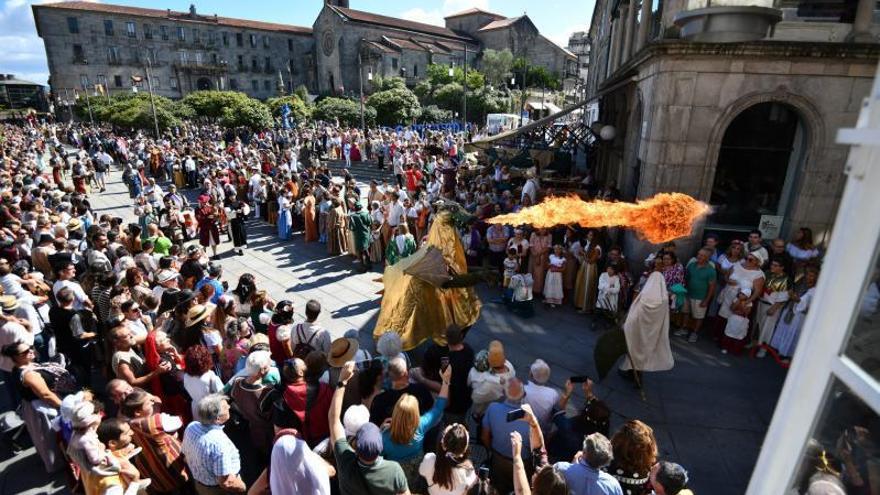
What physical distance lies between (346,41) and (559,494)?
2477 inches

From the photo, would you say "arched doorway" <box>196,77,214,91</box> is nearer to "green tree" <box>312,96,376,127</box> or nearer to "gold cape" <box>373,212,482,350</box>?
"green tree" <box>312,96,376,127</box>

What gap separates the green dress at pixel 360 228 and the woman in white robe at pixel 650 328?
6.29 meters

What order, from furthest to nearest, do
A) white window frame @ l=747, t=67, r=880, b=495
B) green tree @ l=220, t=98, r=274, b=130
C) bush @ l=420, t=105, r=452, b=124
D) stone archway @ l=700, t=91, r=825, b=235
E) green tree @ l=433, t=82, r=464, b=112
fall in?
green tree @ l=433, t=82, r=464, b=112, bush @ l=420, t=105, r=452, b=124, green tree @ l=220, t=98, r=274, b=130, stone archway @ l=700, t=91, r=825, b=235, white window frame @ l=747, t=67, r=880, b=495

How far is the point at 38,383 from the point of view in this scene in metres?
4.50

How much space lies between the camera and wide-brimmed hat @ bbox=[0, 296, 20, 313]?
5312 mm

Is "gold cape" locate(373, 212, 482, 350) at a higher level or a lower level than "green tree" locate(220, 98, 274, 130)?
lower

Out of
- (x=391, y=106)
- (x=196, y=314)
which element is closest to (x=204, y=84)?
(x=391, y=106)

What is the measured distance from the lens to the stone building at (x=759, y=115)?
26.5 ft

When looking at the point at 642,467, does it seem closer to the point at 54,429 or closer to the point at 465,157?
the point at 54,429

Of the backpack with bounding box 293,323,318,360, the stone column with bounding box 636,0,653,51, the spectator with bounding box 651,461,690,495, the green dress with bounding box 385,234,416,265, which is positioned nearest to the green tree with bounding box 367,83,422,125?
the stone column with bounding box 636,0,653,51

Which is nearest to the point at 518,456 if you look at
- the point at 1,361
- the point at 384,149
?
the point at 1,361

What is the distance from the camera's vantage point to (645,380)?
655 centimetres

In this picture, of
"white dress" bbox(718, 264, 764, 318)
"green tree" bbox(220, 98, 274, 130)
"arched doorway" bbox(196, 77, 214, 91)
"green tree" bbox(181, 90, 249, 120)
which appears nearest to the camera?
"white dress" bbox(718, 264, 764, 318)

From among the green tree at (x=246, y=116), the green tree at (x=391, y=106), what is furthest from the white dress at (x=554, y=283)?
the green tree at (x=391, y=106)
